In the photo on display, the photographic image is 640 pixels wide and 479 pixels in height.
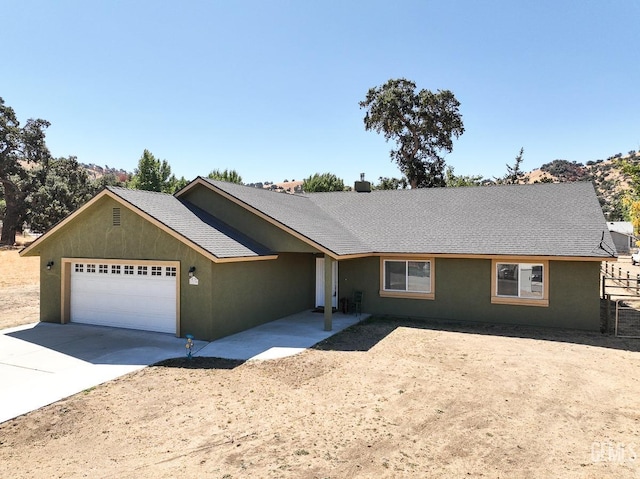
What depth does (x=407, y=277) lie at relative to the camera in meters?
16.4

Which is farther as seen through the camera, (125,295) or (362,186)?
(362,186)

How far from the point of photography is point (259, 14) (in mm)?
16281

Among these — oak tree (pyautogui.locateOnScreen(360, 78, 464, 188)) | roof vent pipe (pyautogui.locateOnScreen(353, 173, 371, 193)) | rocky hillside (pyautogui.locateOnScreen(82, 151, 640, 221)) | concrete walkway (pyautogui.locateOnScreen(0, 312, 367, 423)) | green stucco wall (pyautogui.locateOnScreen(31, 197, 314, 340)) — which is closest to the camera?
→ concrete walkway (pyautogui.locateOnScreen(0, 312, 367, 423))

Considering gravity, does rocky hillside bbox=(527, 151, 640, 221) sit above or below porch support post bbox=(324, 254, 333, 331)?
above

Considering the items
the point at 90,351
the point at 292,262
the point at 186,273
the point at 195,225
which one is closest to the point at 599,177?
the point at 292,262

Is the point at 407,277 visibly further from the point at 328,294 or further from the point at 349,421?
the point at 349,421

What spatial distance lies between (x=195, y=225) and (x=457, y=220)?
11.0 metres

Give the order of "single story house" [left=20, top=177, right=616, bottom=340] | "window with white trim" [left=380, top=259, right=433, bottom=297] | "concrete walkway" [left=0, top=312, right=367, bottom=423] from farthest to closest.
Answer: "window with white trim" [left=380, top=259, right=433, bottom=297]
"single story house" [left=20, top=177, right=616, bottom=340]
"concrete walkway" [left=0, top=312, right=367, bottom=423]

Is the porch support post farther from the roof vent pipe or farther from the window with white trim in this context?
the roof vent pipe

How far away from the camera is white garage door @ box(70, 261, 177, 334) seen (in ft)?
43.1

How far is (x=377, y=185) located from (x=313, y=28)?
38.1 meters

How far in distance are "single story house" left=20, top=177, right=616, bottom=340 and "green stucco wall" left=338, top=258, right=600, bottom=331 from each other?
0.14 feet

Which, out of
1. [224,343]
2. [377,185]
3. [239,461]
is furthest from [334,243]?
[377,185]

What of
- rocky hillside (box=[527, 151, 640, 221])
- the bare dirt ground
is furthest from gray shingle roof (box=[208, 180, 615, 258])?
rocky hillside (box=[527, 151, 640, 221])
